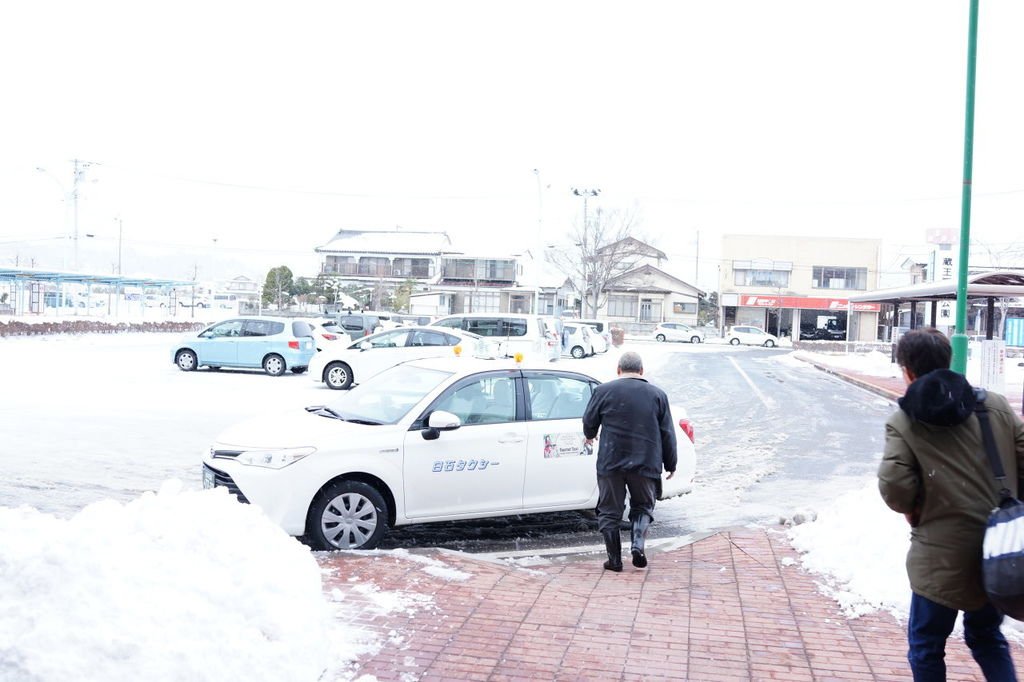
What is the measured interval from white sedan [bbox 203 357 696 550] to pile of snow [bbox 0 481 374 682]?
177 cm

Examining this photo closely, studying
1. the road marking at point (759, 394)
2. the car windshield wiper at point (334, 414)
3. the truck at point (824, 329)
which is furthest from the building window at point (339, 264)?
the car windshield wiper at point (334, 414)

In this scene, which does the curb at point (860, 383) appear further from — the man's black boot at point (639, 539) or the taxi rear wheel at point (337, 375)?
the man's black boot at point (639, 539)

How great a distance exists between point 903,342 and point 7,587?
362 cm

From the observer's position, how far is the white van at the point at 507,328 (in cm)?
2706

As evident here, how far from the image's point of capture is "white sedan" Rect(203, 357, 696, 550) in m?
6.54

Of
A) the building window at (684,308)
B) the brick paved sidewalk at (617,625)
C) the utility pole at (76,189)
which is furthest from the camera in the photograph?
the building window at (684,308)

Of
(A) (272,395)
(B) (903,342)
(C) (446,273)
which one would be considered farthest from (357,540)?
(C) (446,273)

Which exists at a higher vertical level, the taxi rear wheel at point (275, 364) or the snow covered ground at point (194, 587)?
the snow covered ground at point (194, 587)

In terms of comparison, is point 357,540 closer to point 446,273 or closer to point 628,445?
point 628,445

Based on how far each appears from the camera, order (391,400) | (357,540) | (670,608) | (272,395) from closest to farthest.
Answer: (670,608), (357,540), (391,400), (272,395)

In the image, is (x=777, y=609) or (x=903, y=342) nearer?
(x=903, y=342)

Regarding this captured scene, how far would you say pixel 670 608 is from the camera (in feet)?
17.6

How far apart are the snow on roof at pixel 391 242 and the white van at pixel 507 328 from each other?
4558 cm

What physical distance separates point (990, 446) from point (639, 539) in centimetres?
332
